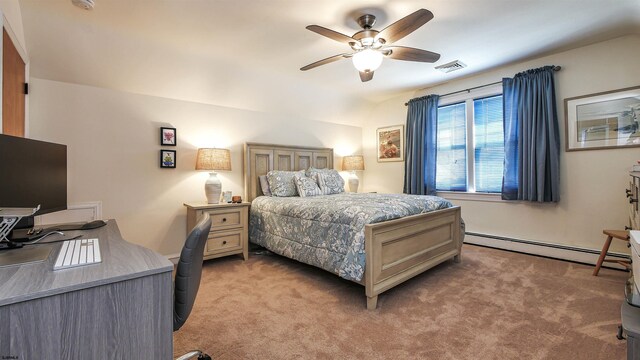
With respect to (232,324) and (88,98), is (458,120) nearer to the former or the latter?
(232,324)

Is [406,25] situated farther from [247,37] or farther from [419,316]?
[419,316]

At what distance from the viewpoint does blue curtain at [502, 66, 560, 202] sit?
10.9 ft

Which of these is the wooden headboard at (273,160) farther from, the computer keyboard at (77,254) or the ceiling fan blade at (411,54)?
the computer keyboard at (77,254)

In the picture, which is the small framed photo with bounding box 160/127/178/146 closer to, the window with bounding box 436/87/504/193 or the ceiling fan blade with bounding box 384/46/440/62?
the ceiling fan blade with bounding box 384/46/440/62

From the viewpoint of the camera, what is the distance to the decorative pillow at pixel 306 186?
3725mm

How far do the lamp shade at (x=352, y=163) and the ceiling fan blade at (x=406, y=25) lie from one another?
291cm

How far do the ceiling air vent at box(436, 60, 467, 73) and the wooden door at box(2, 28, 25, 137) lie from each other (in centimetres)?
415

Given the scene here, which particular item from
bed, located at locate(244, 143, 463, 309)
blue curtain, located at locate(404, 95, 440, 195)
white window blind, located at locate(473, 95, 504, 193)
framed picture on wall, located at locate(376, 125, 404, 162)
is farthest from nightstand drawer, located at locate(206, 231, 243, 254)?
white window blind, located at locate(473, 95, 504, 193)

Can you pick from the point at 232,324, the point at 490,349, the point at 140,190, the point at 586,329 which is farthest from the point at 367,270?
the point at 140,190

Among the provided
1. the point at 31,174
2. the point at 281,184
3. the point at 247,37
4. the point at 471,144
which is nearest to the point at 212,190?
the point at 281,184

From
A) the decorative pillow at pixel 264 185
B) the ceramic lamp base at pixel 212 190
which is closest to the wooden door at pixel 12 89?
the ceramic lamp base at pixel 212 190

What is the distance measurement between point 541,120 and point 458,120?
3.58 feet

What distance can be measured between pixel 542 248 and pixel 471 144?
Answer: 5.40 ft

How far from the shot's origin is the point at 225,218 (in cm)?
331
